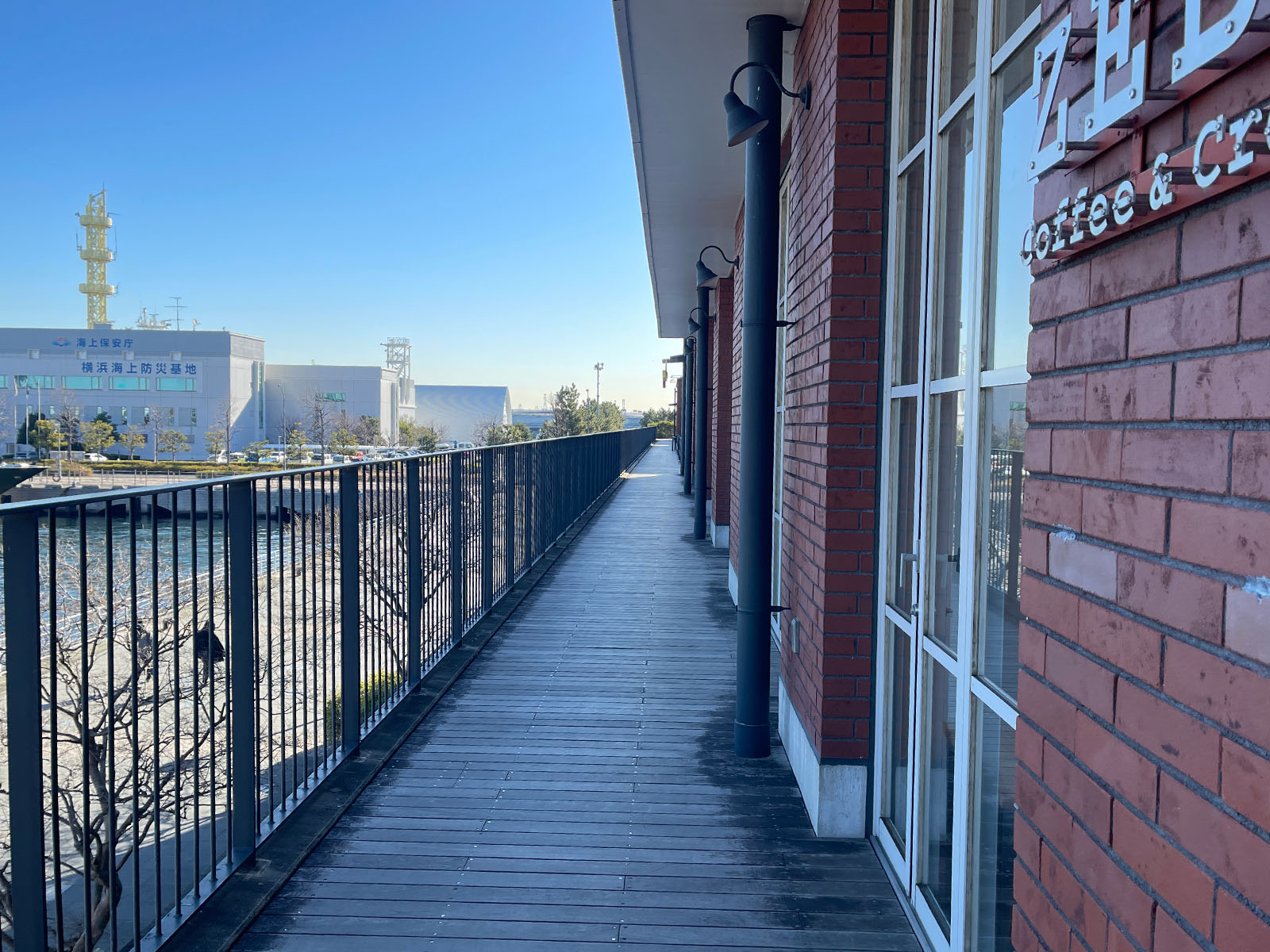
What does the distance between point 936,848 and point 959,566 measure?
88 cm

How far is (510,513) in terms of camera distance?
299 inches

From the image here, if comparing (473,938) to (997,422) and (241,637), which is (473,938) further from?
(997,422)

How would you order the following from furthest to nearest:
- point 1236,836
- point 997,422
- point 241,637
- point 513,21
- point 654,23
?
point 513,21
point 654,23
point 241,637
point 997,422
point 1236,836

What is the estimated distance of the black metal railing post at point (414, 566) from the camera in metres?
4.75

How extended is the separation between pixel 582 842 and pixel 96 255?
146 meters

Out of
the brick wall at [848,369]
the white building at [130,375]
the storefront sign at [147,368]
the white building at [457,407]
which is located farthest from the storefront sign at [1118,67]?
the white building at [457,407]

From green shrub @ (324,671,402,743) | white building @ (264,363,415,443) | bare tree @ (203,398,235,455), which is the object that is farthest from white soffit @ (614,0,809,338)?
white building @ (264,363,415,443)

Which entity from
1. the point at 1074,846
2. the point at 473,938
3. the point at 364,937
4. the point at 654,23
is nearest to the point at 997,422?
the point at 1074,846

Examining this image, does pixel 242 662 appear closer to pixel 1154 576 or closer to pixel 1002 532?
pixel 1002 532

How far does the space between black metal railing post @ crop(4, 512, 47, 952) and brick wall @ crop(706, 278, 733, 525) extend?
8.75 metres

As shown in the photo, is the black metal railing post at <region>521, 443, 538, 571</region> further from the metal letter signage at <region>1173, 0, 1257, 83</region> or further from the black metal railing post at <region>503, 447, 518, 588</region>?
the metal letter signage at <region>1173, 0, 1257, 83</region>

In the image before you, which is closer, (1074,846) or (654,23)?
(1074,846)

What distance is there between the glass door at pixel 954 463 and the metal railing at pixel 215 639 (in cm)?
198

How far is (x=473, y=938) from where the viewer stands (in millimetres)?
2666
